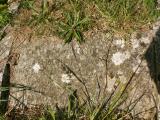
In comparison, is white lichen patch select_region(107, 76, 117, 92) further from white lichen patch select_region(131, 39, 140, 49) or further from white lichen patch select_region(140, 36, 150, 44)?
white lichen patch select_region(140, 36, 150, 44)

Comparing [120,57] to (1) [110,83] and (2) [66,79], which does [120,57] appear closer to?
(1) [110,83]

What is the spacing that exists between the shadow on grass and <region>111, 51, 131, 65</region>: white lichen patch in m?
0.22

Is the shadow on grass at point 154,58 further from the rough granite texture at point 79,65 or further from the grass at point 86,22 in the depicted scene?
the grass at point 86,22

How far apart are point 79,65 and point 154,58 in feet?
2.70

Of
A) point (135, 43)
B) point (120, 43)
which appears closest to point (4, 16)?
point (120, 43)

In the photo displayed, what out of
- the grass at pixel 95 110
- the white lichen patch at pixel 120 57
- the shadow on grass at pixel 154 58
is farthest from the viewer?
the white lichen patch at pixel 120 57

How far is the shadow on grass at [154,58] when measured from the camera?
460 cm

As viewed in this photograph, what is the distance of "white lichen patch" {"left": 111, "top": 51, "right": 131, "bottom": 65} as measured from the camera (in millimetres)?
4746

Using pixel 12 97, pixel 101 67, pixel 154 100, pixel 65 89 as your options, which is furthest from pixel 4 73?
pixel 154 100

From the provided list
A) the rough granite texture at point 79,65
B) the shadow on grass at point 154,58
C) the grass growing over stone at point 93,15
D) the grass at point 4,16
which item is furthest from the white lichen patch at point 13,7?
the shadow on grass at point 154,58

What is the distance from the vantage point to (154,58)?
4664 mm

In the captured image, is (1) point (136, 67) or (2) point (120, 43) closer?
(1) point (136, 67)

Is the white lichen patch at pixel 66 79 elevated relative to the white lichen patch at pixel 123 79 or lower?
elevated

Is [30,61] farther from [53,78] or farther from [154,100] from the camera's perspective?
[154,100]
